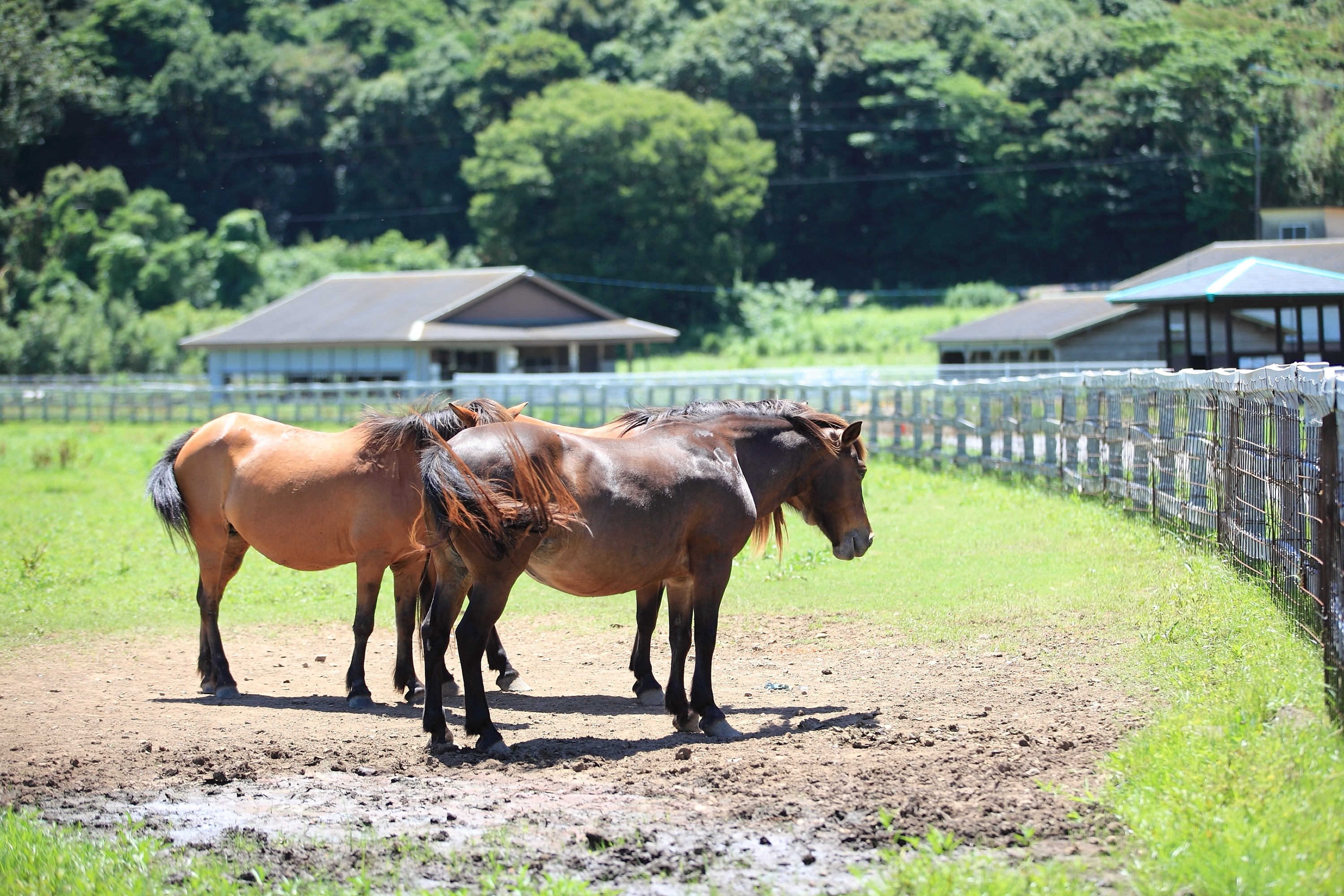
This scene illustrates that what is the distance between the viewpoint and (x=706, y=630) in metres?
6.70

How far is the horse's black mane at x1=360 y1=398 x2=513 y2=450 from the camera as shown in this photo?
7.61 metres

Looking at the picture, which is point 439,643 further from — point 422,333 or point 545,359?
point 545,359

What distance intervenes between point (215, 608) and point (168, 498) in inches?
A: 31.2

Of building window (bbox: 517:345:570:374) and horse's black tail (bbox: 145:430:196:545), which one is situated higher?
building window (bbox: 517:345:570:374)

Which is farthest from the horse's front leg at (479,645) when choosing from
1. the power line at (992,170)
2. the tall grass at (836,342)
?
the power line at (992,170)

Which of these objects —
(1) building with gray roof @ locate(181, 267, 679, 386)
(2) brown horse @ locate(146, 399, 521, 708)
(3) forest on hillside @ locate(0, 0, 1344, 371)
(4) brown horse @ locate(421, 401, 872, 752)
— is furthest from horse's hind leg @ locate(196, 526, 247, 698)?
(3) forest on hillside @ locate(0, 0, 1344, 371)

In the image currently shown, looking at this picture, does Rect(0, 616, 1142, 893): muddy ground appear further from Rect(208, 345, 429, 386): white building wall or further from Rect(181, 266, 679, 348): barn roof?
Rect(208, 345, 429, 386): white building wall

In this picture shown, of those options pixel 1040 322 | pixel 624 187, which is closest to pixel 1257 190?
pixel 1040 322

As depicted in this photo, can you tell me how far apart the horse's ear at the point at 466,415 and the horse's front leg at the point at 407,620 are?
3.98 feet

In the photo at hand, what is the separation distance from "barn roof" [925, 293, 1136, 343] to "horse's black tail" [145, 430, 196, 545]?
109 ft

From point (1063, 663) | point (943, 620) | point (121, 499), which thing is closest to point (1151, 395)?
point (943, 620)

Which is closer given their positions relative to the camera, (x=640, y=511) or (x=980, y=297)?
(x=640, y=511)

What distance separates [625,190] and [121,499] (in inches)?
1784

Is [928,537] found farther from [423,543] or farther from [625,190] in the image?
[625,190]
